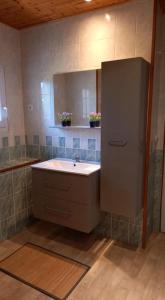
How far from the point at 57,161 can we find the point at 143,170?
105 cm

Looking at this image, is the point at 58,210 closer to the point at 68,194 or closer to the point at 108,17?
the point at 68,194

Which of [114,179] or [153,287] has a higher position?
[114,179]

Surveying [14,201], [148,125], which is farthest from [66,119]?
[14,201]

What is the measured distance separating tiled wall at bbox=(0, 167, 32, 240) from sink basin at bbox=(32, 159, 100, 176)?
312 mm

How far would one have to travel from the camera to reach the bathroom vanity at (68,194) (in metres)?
2.24

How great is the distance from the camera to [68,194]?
2.33 m

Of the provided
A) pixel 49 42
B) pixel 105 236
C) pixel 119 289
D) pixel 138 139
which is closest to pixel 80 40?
pixel 49 42

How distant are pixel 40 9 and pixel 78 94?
38.1 inches

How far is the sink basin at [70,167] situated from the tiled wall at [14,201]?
1.02 ft

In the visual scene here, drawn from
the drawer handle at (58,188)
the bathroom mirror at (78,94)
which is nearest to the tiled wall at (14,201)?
the drawer handle at (58,188)

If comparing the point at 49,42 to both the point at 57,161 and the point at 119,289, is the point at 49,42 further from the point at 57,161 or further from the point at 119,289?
the point at 119,289

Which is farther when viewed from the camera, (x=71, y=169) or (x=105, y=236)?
(x=105, y=236)

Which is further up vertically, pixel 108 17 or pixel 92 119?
pixel 108 17

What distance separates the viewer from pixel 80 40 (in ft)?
8.26
